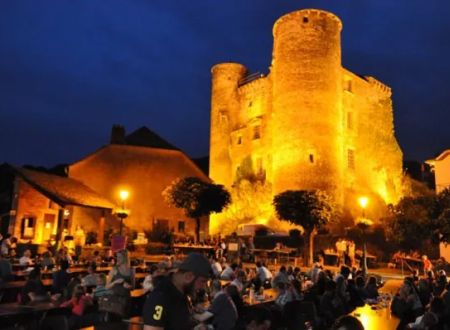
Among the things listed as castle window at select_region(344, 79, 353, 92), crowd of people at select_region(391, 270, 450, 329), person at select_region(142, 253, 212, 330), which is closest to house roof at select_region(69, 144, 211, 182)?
castle window at select_region(344, 79, 353, 92)

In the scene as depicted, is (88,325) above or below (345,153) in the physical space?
below

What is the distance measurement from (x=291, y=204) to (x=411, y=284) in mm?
18298

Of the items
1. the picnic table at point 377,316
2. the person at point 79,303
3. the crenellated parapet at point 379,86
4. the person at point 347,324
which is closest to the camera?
the person at point 347,324

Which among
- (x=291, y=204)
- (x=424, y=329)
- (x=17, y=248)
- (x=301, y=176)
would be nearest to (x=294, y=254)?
(x=291, y=204)

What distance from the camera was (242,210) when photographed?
39719mm

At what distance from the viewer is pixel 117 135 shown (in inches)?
1591

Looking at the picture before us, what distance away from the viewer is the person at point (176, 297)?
11.8 ft

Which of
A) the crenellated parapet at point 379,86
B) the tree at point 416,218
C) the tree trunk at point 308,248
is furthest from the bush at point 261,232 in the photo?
the crenellated parapet at point 379,86

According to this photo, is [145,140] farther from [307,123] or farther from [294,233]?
[294,233]

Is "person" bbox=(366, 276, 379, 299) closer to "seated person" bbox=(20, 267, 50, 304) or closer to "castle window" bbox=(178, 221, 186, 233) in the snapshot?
"seated person" bbox=(20, 267, 50, 304)

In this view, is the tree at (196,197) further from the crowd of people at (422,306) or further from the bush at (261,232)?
the crowd of people at (422,306)

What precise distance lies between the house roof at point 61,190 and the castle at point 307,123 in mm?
14634

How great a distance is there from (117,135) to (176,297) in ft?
125

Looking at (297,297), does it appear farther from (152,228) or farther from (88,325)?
(152,228)
